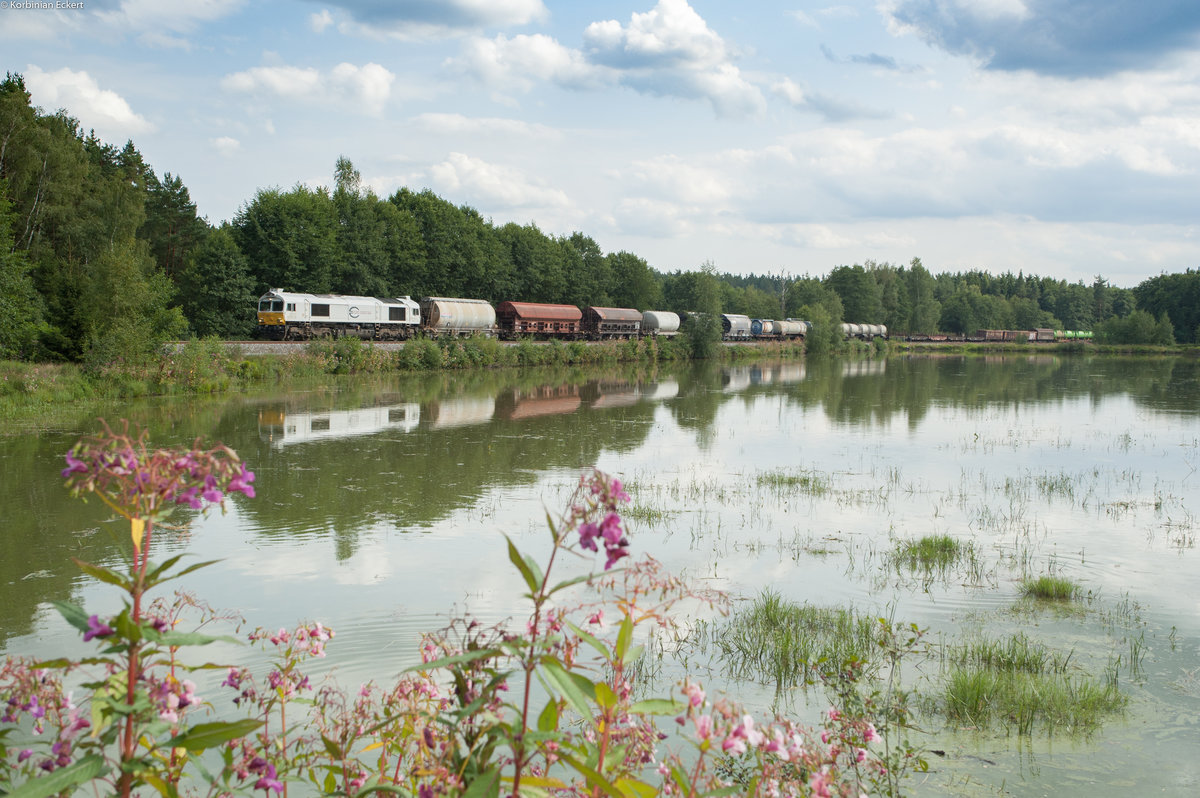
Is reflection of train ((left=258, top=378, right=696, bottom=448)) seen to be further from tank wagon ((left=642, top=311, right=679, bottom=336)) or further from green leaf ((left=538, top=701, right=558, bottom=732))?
tank wagon ((left=642, top=311, right=679, bottom=336))

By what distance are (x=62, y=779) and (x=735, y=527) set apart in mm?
11048

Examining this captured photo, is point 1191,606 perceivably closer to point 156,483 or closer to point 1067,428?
point 156,483

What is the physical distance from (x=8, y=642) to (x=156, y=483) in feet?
22.7

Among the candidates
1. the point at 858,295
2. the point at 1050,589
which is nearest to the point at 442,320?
the point at 1050,589

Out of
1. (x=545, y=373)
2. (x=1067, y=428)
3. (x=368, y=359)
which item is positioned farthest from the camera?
(x=545, y=373)

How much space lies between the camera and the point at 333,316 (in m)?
44.0

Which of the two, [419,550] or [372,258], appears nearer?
[419,550]

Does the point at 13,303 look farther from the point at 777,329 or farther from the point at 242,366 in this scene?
the point at 777,329

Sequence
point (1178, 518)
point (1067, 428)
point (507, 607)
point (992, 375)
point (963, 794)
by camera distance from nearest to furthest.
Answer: point (963, 794), point (507, 607), point (1178, 518), point (1067, 428), point (992, 375)

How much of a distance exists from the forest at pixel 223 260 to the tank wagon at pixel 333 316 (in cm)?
368

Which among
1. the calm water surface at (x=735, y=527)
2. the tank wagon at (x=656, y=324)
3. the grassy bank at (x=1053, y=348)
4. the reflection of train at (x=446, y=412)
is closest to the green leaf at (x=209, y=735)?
the calm water surface at (x=735, y=527)

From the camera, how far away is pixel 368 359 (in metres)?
39.7

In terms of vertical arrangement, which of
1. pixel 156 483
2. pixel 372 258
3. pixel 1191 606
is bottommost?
pixel 1191 606

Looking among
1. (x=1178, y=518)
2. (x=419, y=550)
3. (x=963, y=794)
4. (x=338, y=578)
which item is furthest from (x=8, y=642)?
(x=1178, y=518)
